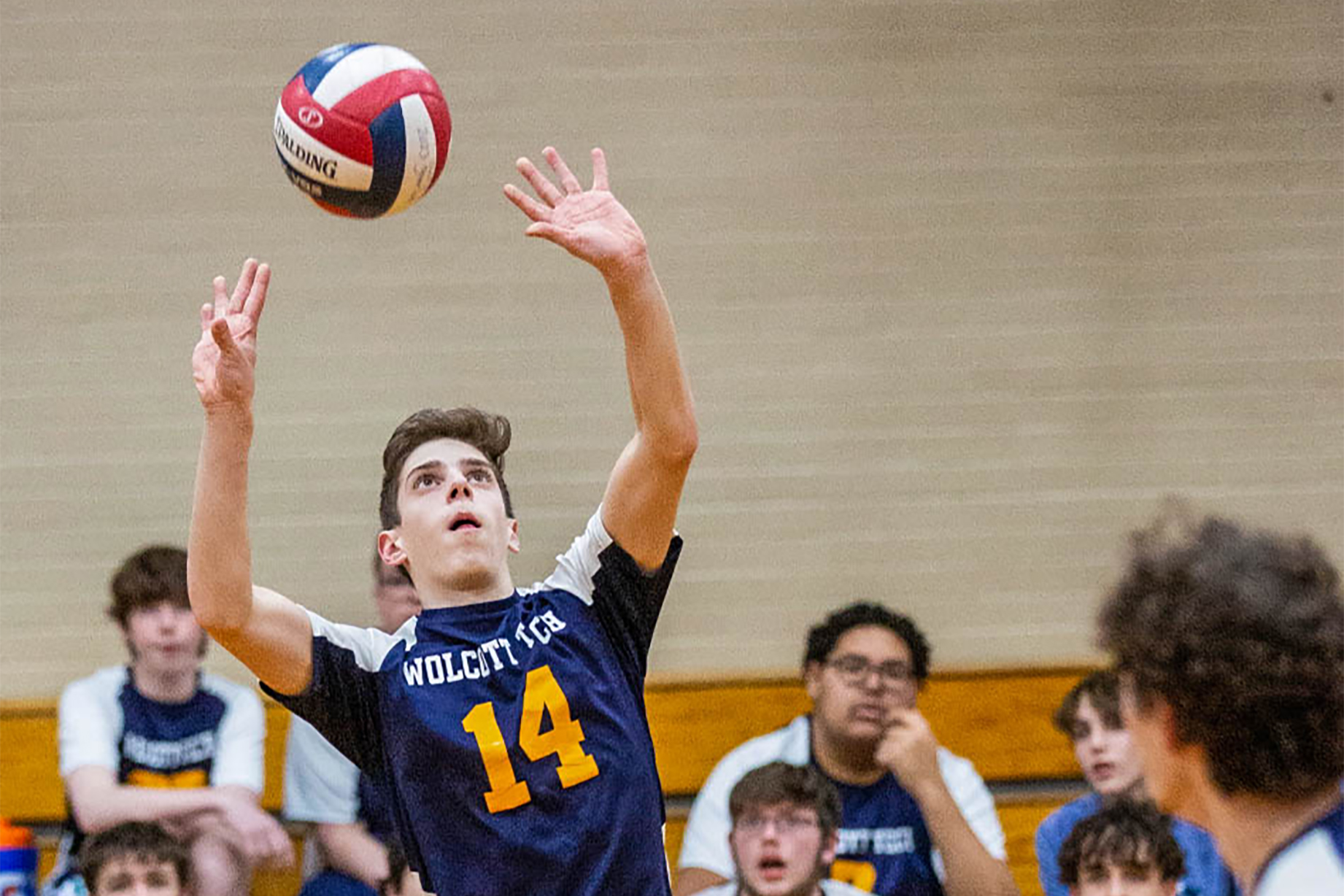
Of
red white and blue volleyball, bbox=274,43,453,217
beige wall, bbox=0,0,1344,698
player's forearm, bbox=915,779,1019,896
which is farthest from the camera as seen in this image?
beige wall, bbox=0,0,1344,698

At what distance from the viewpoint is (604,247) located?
367 cm

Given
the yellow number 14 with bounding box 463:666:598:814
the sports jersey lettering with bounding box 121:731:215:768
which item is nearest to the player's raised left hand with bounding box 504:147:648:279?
the yellow number 14 with bounding box 463:666:598:814

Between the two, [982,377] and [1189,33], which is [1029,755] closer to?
[982,377]

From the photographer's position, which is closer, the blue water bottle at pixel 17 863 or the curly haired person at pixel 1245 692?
the curly haired person at pixel 1245 692

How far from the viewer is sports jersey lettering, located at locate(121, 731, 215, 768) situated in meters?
6.50

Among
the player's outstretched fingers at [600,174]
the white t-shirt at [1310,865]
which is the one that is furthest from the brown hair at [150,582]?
the white t-shirt at [1310,865]

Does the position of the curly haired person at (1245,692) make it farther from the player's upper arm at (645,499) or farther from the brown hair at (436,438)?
the brown hair at (436,438)

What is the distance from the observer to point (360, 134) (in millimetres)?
4305

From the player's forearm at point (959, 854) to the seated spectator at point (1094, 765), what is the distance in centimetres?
20

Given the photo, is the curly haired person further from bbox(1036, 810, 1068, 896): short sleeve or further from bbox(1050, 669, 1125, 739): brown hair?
bbox(1050, 669, 1125, 739): brown hair

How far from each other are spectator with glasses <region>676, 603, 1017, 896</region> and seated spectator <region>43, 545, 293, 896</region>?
154 centimetres

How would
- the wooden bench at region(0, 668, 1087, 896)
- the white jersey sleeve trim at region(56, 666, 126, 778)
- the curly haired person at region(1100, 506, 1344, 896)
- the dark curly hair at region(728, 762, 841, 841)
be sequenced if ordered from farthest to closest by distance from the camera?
the wooden bench at region(0, 668, 1087, 896) < the white jersey sleeve trim at region(56, 666, 126, 778) < the dark curly hair at region(728, 762, 841, 841) < the curly haired person at region(1100, 506, 1344, 896)

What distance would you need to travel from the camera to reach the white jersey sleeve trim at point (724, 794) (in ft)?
20.5

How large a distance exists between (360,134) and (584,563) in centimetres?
120
